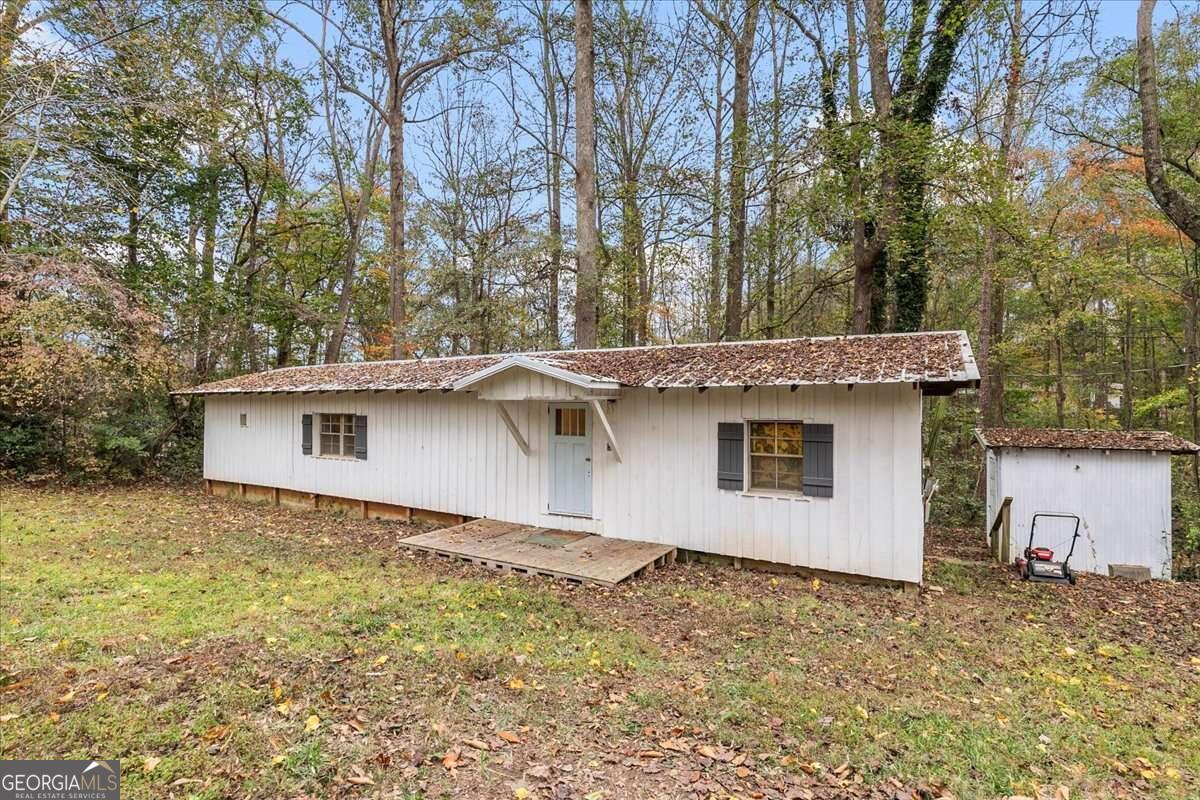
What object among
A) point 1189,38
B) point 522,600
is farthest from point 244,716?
point 1189,38

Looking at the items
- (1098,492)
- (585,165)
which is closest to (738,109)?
(585,165)

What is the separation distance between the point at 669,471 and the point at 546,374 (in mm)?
1970

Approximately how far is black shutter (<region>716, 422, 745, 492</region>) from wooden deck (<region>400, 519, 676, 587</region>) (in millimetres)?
1149

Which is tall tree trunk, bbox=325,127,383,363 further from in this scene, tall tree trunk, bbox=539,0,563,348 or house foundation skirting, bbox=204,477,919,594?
tall tree trunk, bbox=539,0,563,348

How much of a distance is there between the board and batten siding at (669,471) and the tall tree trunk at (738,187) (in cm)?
686

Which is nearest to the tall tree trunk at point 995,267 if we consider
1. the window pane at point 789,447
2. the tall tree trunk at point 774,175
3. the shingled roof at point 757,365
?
the shingled roof at point 757,365

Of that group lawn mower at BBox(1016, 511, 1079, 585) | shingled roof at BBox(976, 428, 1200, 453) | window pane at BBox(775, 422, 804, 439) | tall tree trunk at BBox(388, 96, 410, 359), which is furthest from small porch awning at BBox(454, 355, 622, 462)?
tall tree trunk at BBox(388, 96, 410, 359)

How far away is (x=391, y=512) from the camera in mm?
9578

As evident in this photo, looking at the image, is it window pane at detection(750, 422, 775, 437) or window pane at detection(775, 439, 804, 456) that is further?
window pane at detection(750, 422, 775, 437)

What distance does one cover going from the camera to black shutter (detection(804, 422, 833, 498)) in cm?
606

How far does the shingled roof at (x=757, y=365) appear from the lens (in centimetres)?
552

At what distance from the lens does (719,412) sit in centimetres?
664

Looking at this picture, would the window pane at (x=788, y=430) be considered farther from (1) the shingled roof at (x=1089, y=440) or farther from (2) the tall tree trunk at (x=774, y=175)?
(2) the tall tree trunk at (x=774, y=175)

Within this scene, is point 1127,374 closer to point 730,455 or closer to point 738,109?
point 738,109
